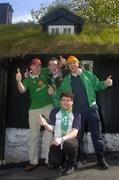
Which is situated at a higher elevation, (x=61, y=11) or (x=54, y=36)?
(x=61, y=11)

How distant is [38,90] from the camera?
8.94 metres

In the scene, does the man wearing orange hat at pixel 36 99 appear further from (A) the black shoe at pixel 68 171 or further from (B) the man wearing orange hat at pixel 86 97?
(A) the black shoe at pixel 68 171

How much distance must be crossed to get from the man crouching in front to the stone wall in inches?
107

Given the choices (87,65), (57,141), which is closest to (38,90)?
(57,141)

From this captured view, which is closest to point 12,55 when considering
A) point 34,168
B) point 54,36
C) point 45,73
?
point 54,36

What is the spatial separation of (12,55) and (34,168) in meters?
3.19

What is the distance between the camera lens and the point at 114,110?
37.0ft

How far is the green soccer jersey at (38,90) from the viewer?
890 cm

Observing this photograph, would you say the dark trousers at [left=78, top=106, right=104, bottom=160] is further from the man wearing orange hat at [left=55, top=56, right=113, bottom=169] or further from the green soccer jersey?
the green soccer jersey

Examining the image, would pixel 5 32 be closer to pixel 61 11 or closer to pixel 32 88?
pixel 61 11

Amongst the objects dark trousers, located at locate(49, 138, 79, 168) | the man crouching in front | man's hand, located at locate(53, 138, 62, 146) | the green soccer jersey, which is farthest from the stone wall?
man's hand, located at locate(53, 138, 62, 146)

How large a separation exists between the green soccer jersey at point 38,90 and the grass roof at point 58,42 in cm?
226

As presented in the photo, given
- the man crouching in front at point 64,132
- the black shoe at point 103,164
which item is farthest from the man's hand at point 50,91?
the black shoe at point 103,164

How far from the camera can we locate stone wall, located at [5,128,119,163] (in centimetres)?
1097
